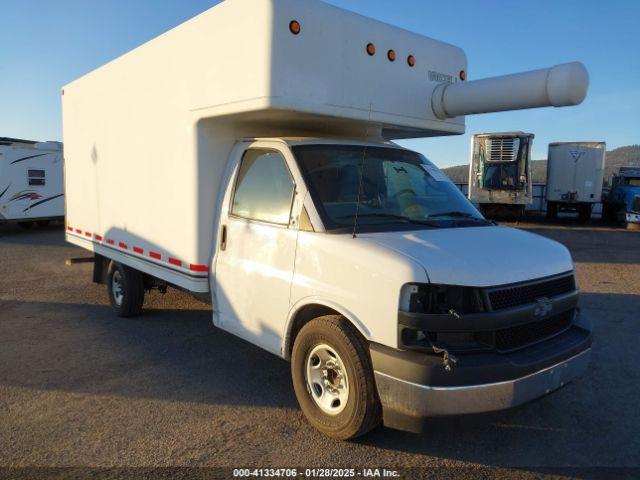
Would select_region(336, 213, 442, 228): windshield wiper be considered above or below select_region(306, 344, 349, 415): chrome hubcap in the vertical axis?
above

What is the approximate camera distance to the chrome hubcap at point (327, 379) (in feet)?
11.8

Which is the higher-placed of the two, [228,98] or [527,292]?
[228,98]

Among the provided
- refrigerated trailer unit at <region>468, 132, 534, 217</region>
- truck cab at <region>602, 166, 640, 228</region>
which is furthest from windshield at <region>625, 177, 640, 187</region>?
refrigerated trailer unit at <region>468, 132, 534, 217</region>

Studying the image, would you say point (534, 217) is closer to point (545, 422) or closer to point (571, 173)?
point (571, 173)

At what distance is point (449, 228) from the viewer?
13.2ft

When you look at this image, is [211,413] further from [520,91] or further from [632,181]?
[632,181]

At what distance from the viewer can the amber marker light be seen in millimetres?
4105

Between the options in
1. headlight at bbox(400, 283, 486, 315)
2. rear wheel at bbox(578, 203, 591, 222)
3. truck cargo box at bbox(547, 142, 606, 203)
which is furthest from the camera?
rear wheel at bbox(578, 203, 591, 222)

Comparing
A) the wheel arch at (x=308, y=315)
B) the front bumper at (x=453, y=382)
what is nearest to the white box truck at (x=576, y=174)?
the front bumper at (x=453, y=382)

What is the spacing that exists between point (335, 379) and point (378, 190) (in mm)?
1599

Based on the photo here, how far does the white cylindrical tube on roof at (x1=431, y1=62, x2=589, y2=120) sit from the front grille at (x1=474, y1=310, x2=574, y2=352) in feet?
5.69

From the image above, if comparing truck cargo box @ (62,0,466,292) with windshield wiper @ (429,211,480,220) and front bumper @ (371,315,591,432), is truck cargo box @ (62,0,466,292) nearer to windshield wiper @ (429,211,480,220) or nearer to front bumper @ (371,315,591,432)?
windshield wiper @ (429,211,480,220)

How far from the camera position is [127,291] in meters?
6.74

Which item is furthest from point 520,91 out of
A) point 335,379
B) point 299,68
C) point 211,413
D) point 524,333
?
point 211,413
